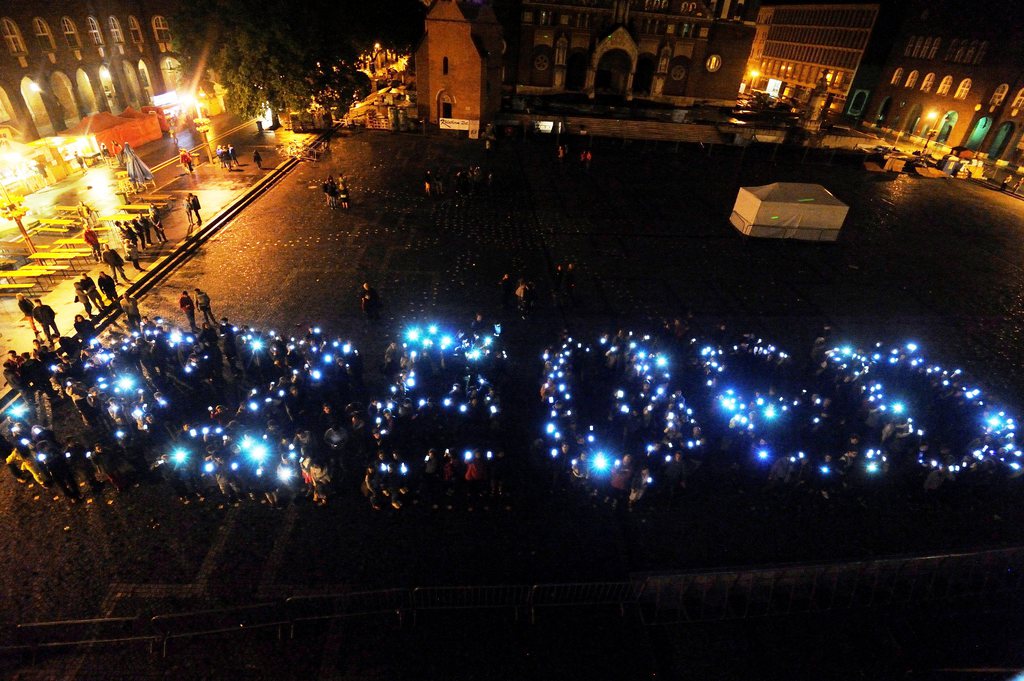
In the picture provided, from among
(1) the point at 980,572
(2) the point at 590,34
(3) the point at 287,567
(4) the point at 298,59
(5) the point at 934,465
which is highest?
(2) the point at 590,34

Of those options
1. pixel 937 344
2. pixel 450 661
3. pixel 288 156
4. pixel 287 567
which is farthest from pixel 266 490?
pixel 288 156

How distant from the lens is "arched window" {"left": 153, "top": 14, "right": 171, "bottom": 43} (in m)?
40.5

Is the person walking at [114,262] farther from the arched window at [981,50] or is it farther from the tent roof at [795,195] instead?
the arched window at [981,50]

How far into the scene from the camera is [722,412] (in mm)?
12422

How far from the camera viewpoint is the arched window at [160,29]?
40531 millimetres

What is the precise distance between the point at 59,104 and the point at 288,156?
16345 millimetres

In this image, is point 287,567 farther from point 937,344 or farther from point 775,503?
point 937,344

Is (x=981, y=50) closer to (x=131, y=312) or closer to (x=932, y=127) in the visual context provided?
(x=932, y=127)

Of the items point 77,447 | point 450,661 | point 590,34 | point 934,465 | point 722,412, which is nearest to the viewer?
point 450,661

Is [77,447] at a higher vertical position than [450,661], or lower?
higher

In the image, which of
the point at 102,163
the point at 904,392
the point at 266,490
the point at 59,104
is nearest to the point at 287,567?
the point at 266,490

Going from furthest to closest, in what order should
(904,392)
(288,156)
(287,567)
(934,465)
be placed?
(288,156) < (904,392) < (934,465) < (287,567)

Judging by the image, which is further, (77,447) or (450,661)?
(77,447)

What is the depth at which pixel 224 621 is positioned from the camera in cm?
805
